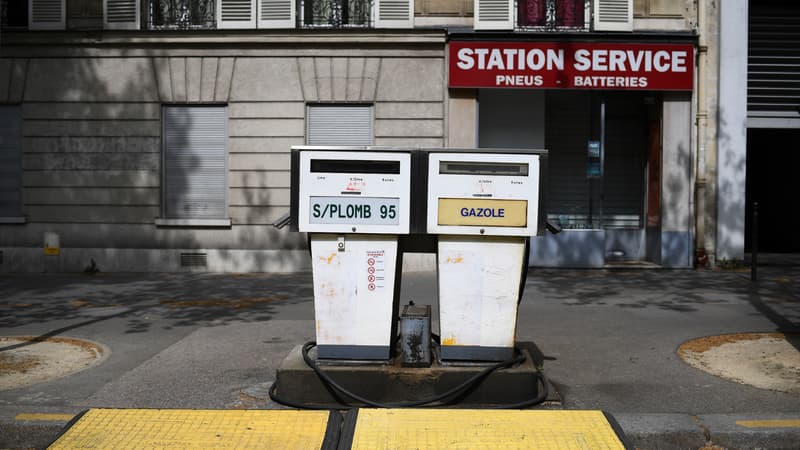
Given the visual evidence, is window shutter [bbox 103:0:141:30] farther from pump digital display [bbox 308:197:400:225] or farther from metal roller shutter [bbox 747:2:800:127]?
metal roller shutter [bbox 747:2:800:127]

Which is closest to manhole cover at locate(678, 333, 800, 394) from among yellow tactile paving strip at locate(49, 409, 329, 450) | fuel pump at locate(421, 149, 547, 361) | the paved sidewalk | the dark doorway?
the paved sidewalk

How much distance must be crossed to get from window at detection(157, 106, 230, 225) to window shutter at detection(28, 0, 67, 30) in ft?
8.53

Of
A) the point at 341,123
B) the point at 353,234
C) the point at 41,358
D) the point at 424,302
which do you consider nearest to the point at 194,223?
the point at 341,123

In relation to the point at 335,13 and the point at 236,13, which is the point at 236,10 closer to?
the point at 236,13

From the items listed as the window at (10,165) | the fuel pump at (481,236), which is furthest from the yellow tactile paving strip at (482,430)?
the window at (10,165)

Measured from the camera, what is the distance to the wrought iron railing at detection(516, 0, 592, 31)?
46.2 ft

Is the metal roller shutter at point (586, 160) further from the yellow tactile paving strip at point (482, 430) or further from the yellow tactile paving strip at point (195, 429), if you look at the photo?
the yellow tactile paving strip at point (195, 429)

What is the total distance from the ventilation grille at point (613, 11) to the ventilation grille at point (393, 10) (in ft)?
12.0

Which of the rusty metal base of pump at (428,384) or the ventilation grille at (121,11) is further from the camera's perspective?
the ventilation grille at (121,11)

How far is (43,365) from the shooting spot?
6.53 meters

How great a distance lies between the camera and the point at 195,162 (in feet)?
46.9

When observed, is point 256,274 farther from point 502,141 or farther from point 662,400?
point 662,400

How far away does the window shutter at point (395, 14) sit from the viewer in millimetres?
13773

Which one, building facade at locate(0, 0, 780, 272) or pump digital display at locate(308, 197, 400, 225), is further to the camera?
building facade at locate(0, 0, 780, 272)
